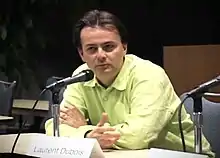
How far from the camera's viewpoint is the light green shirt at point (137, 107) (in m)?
1.81

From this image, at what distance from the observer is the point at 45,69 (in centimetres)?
555

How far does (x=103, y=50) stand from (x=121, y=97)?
205 mm

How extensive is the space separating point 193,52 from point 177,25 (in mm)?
1816

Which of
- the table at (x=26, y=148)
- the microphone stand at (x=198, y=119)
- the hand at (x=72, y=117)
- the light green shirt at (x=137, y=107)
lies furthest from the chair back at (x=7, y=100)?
the microphone stand at (x=198, y=119)

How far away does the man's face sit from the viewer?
1.95 m

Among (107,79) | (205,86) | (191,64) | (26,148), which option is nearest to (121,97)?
(107,79)

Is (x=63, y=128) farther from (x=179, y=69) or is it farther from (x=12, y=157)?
(x=179, y=69)

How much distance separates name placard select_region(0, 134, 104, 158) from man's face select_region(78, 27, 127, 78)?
50 centimetres

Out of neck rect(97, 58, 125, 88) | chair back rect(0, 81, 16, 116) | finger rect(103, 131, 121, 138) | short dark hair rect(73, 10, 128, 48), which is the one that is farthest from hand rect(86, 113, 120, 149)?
chair back rect(0, 81, 16, 116)

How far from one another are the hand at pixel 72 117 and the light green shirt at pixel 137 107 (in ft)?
0.07

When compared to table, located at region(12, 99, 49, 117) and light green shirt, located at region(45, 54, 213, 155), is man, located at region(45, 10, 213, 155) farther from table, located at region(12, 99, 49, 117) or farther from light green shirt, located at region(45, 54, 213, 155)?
table, located at region(12, 99, 49, 117)

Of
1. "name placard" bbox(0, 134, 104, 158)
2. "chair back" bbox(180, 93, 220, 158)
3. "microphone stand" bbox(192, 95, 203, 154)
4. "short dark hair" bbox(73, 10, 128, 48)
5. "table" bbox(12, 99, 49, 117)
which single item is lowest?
"table" bbox(12, 99, 49, 117)

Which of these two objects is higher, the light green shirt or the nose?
the nose

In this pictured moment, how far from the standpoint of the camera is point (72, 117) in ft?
6.47
